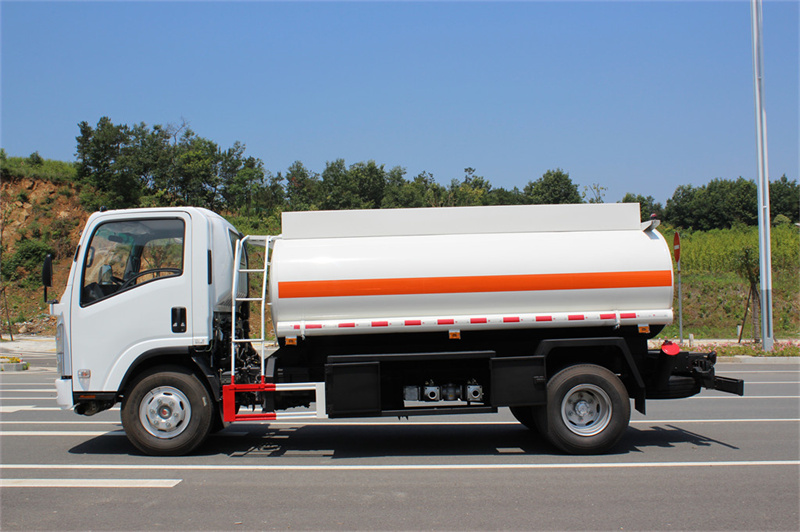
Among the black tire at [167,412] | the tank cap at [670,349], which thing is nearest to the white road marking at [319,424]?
the black tire at [167,412]

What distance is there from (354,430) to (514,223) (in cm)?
374

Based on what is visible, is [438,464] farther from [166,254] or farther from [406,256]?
[166,254]

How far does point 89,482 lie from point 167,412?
1.09 meters

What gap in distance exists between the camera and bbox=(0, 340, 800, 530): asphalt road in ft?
16.1

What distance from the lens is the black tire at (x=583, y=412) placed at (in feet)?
22.6

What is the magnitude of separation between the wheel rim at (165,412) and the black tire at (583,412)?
13.6ft

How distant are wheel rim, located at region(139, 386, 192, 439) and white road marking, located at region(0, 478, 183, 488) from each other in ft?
2.76

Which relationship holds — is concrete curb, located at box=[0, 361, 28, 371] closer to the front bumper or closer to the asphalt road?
the asphalt road

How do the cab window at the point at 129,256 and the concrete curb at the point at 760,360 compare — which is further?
the concrete curb at the point at 760,360

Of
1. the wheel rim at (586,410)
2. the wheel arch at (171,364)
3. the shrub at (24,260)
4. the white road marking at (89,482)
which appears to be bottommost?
the white road marking at (89,482)

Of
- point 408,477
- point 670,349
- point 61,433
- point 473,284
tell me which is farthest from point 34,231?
point 670,349

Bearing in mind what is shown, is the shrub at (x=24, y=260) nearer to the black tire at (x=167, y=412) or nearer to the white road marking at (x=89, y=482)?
the black tire at (x=167, y=412)

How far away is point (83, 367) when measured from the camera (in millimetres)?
6816

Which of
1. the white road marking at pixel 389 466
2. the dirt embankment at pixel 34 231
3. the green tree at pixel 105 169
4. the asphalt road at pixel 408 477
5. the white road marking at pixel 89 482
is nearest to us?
the asphalt road at pixel 408 477
